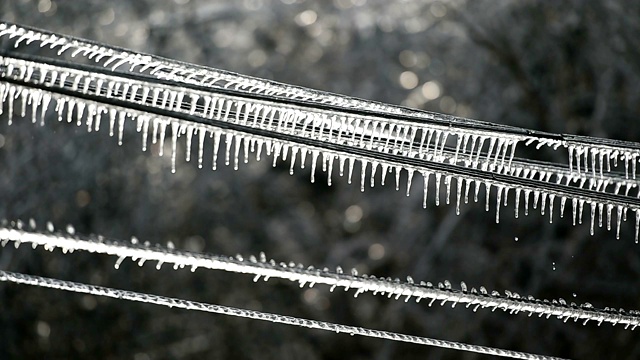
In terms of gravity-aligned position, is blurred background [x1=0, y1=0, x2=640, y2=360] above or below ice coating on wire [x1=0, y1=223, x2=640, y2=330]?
below

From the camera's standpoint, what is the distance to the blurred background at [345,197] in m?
1.35

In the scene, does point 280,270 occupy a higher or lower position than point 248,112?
lower

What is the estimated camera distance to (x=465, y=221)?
138 cm

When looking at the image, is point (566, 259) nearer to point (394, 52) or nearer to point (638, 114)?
point (638, 114)

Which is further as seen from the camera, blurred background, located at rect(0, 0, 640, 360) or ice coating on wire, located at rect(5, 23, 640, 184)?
blurred background, located at rect(0, 0, 640, 360)

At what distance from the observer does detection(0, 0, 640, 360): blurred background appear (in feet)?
4.42

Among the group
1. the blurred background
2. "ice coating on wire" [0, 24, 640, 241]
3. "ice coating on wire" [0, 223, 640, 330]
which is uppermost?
"ice coating on wire" [0, 24, 640, 241]

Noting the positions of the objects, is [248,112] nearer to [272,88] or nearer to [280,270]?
[272,88]

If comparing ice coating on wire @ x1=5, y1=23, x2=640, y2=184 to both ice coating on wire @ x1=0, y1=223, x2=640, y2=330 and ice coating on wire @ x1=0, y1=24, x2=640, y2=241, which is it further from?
ice coating on wire @ x1=0, y1=223, x2=640, y2=330

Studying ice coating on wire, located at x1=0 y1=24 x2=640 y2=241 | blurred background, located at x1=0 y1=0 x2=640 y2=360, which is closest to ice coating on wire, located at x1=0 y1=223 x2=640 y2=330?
ice coating on wire, located at x1=0 y1=24 x2=640 y2=241

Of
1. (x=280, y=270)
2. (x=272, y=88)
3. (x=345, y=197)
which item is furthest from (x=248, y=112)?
(x=345, y=197)

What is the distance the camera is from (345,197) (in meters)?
1.37

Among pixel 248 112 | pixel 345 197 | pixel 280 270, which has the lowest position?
pixel 345 197

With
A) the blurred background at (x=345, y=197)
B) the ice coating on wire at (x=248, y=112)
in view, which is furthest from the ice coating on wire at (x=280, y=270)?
the blurred background at (x=345, y=197)
